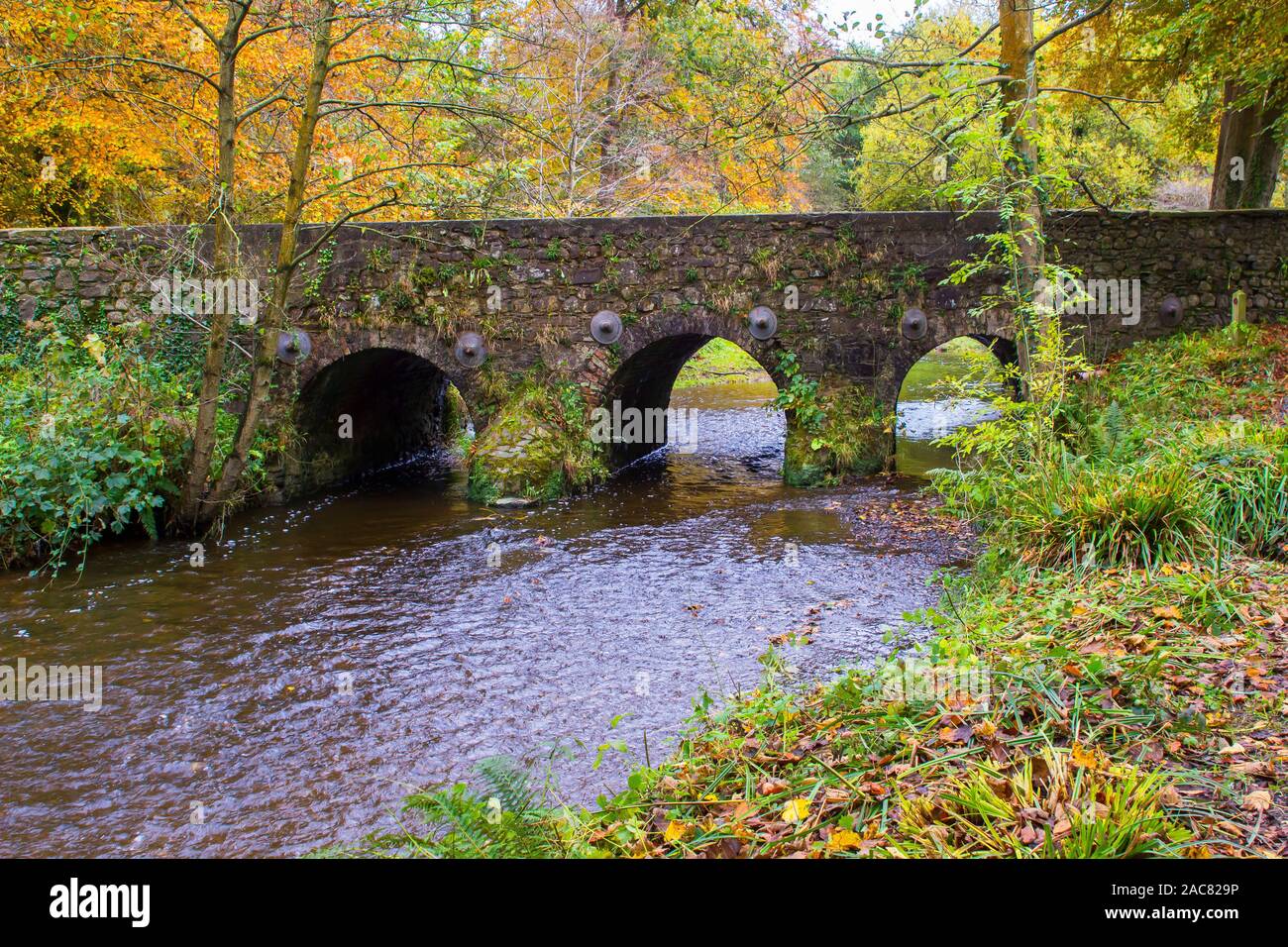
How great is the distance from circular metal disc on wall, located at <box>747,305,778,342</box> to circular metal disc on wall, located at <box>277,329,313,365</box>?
19.2ft

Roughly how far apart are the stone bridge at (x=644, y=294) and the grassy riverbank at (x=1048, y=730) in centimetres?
558

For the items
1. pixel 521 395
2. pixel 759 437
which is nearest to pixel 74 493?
Answer: pixel 521 395

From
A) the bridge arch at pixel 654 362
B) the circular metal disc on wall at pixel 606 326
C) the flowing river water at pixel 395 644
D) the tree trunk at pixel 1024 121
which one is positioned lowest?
the flowing river water at pixel 395 644

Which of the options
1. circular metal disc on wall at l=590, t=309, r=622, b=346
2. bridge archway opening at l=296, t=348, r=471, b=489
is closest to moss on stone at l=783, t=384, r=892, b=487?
circular metal disc on wall at l=590, t=309, r=622, b=346

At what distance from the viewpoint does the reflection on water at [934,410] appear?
6.93 m

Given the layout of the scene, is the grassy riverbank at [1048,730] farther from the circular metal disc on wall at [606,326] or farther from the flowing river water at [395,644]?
the circular metal disc on wall at [606,326]

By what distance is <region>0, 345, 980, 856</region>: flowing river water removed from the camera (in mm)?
4453

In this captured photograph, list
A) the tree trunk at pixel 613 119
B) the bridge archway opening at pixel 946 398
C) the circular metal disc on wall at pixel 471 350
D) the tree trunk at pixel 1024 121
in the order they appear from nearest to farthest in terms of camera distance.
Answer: the bridge archway opening at pixel 946 398, the tree trunk at pixel 1024 121, the circular metal disc on wall at pixel 471 350, the tree trunk at pixel 613 119

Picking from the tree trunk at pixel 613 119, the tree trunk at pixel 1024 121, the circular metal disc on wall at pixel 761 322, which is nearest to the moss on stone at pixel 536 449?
the circular metal disc on wall at pixel 761 322

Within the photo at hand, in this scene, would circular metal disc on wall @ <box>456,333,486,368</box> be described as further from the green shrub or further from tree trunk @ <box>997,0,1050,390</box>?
tree trunk @ <box>997,0,1050,390</box>

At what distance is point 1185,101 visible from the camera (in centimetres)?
2072

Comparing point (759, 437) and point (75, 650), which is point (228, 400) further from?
point (759, 437)

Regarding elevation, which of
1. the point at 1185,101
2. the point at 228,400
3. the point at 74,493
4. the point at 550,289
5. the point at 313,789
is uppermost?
the point at 1185,101
